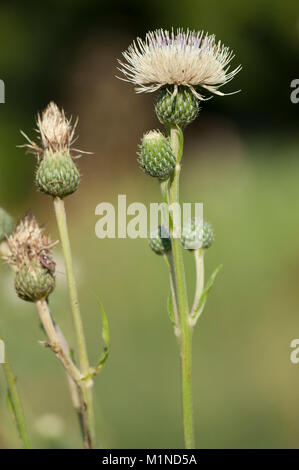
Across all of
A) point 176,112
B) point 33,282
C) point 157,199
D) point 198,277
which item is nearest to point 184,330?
point 198,277

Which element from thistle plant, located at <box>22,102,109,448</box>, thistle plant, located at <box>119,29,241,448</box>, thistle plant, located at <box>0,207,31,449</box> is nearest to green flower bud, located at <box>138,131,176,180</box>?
thistle plant, located at <box>119,29,241,448</box>

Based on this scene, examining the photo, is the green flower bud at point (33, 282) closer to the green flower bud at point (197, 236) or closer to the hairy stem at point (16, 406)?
the hairy stem at point (16, 406)

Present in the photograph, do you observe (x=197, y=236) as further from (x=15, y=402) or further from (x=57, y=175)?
(x=15, y=402)

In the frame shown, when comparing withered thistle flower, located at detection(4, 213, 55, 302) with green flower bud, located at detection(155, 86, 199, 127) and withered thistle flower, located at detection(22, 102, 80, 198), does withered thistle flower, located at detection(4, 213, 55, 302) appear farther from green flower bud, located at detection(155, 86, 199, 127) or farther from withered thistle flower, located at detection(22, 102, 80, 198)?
green flower bud, located at detection(155, 86, 199, 127)

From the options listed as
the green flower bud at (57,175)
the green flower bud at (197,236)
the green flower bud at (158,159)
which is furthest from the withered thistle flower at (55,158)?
the green flower bud at (197,236)

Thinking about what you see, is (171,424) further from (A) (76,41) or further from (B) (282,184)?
(A) (76,41)
